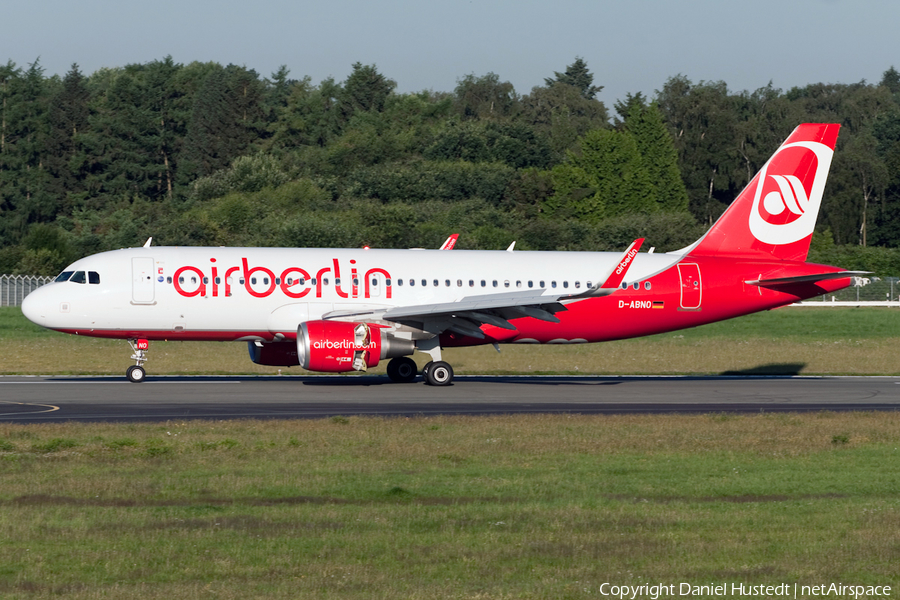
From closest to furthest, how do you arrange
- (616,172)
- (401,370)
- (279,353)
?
1. (279,353)
2. (401,370)
3. (616,172)

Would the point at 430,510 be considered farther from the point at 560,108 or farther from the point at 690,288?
the point at 560,108

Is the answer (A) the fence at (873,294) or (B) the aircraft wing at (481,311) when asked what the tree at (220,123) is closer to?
(A) the fence at (873,294)

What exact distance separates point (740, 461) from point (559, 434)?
402 cm

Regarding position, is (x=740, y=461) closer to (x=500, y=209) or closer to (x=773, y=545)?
(x=773, y=545)

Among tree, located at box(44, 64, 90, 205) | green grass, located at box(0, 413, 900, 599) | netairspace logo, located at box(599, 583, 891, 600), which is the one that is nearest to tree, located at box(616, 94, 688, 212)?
tree, located at box(44, 64, 90, 205)

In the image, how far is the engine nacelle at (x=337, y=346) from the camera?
93.0ft

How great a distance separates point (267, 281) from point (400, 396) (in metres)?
5.31

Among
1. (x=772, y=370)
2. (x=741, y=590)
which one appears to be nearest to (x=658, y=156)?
(x=772, y=370)

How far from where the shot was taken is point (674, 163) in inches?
4818

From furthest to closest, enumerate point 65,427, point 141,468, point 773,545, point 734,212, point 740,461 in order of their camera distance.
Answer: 1. point 734,212
2. point 65,427
3. point 740,461
4. point 141,468
5. point 773,545

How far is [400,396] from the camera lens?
28.6m

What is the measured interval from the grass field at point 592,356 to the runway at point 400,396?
13.2ft

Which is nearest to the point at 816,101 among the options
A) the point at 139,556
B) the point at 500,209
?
the point at 500,209

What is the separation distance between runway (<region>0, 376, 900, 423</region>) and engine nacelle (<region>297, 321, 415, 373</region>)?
84cm
